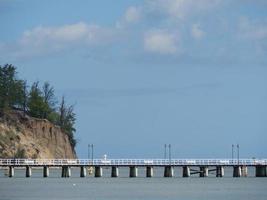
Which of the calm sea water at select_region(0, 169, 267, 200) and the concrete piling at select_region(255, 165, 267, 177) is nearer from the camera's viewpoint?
the calm sea water at select_region(0, 169, 267, 200)

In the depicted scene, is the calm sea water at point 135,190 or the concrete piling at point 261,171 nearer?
the calm sea water at point 135,190

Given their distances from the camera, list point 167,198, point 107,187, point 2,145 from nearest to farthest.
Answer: point 167,198 < point 107,187 < point 2,145

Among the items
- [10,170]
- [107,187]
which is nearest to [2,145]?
[10,170]

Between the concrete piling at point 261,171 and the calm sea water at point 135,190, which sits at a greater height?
the concrete piling at point 261,171

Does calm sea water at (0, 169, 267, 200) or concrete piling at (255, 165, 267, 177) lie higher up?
concrete piling at (255, 165, 267, 177)

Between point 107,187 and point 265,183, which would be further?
point 265,183

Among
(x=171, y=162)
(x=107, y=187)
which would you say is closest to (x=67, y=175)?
(x=171, y=162)

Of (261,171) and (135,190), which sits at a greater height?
(261,171)

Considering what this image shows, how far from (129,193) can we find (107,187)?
48.1 ft

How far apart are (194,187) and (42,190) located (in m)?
19.7

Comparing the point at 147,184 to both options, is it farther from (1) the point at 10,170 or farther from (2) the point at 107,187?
(1) the point at 10,170

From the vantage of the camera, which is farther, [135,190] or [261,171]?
[261,171]

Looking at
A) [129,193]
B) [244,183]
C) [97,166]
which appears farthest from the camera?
[97,166]

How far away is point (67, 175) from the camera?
159500 mm
